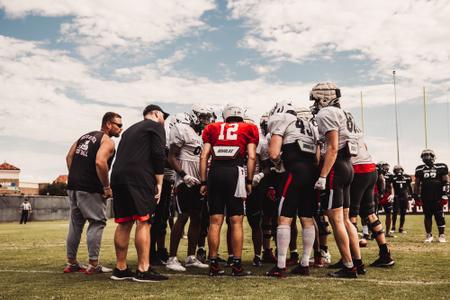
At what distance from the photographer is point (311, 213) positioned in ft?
20.1

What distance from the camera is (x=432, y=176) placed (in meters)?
12.2

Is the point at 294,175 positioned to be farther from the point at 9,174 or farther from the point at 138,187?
the point at 9,174

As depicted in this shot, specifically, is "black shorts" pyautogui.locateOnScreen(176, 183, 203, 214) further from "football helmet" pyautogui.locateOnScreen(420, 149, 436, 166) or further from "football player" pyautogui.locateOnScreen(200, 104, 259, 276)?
"football helmet" pyautogui.locateOnScreen(420, 149, 436, 166)

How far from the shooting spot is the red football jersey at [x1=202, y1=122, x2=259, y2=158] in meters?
6.26

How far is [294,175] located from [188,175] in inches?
67.3

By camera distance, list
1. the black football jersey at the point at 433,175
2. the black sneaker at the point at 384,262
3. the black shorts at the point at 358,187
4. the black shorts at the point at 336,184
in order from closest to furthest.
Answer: the black shorts at the point at 336,184 < the black sneaker at the point at 384,262 < the black shorts at the point at 358,187 < the black football jersey at the point at 433,175

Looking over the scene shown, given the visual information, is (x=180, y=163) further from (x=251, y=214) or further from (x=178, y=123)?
(x=251, y=214)

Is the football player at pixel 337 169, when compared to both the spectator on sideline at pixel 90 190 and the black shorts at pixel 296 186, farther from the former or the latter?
the spectator on sideline at pixel 90 190

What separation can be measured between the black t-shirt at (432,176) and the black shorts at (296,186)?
7.33m

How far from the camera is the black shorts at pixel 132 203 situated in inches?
224

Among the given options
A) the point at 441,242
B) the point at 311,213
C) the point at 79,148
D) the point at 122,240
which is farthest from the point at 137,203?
the point at 441,242

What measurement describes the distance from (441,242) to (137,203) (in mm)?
8363

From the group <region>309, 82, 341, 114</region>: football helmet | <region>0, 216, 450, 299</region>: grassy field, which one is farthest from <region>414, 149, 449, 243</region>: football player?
<region>309, 82, 341, 114</region>: football helmet

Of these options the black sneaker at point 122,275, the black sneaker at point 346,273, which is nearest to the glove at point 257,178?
the black sneaker at point 346,273
